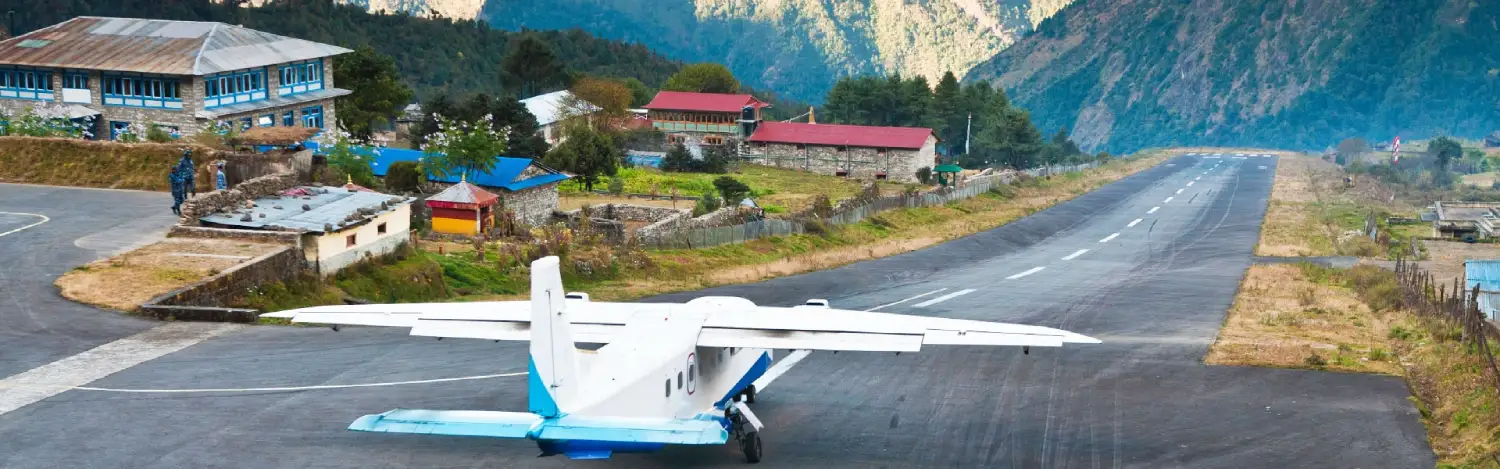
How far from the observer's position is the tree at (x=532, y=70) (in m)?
146

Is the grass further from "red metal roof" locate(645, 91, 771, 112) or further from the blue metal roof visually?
the blue metal roof

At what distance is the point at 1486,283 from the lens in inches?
1914

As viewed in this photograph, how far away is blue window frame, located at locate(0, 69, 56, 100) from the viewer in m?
78.9

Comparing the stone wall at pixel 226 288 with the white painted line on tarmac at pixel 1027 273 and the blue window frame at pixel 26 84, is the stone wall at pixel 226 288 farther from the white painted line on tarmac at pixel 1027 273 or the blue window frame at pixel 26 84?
the blue window frame at pixel 26 84

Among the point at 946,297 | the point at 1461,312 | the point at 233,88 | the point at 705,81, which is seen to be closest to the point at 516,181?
the point at 233,88

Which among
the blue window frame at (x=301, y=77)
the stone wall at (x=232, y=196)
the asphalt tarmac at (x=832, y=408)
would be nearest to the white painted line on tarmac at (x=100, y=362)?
the asphalt tarmac at (x=832, y=408)

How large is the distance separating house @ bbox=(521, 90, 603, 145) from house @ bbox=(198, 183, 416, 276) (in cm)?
7629

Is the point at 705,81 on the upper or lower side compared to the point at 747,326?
upper

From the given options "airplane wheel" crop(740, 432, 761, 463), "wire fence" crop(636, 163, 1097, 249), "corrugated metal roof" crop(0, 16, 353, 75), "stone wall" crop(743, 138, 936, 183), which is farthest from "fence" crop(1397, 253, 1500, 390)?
"stone wall" crop(743, 138, 936, 183)

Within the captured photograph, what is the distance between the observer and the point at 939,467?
2516cm

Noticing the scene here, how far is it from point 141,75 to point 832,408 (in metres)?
62.6

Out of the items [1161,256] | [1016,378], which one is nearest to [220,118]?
[1161,256]

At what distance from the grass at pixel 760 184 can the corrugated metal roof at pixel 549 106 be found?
730 inches

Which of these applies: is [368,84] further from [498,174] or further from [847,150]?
[847,150]
